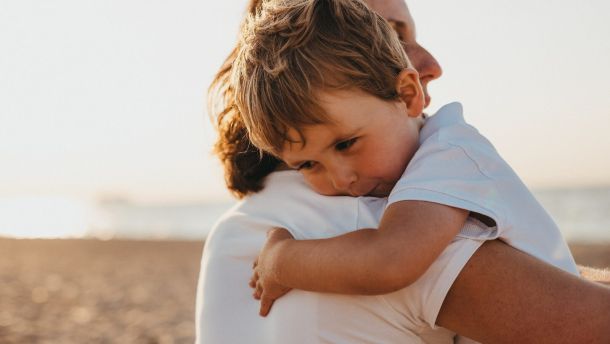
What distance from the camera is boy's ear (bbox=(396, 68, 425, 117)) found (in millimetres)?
2158

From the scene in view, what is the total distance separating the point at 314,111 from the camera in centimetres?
199

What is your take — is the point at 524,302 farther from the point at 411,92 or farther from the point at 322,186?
the point at 411,92

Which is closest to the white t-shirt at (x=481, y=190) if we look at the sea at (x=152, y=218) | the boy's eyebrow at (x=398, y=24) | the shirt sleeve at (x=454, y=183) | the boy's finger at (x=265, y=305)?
the shirt sleeve at (x=454, y=183)

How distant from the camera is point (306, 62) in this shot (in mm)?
1989

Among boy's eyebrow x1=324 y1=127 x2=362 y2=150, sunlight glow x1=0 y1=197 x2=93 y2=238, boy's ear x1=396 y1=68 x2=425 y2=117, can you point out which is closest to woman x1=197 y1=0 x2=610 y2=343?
boy's eyebrow x1=324 y1=127 x2=362 y2=150

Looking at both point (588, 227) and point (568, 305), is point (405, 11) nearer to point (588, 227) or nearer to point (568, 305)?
point (568, 305)

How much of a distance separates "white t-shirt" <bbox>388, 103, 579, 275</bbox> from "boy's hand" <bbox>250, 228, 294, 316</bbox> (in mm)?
324

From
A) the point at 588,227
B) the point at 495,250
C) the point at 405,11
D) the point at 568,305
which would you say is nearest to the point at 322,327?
the point at 495,250

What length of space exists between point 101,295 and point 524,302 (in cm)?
989

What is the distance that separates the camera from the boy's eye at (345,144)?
6.88 ft

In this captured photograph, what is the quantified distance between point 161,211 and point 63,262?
39.0 meters

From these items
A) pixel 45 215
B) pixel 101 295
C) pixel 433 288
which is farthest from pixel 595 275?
pixel 45 215

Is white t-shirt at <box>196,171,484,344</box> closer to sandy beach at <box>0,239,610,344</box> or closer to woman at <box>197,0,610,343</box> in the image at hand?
woman at <box>197,0,610,343</box>

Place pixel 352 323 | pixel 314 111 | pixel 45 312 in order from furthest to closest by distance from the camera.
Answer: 1. pixel 45 312
2. pixel 314 111
3. pixel 352 323
